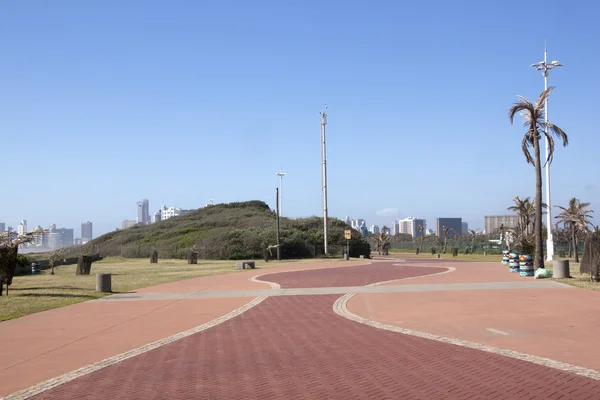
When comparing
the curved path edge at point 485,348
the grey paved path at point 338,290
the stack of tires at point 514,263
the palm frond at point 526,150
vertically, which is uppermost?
the palm frond at point 526,150

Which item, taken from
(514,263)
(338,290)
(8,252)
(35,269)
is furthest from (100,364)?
(35,269)

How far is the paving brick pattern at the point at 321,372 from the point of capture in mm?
7000

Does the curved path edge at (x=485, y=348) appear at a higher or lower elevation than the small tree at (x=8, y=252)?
lower

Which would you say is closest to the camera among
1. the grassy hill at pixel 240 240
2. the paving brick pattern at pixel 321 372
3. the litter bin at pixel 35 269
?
the paving brick pattern at pixel 321 372

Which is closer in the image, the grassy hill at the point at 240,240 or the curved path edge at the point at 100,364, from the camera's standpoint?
the curved path edge at the point at 100,364

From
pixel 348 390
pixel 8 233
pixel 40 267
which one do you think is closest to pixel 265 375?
pixel 348 390

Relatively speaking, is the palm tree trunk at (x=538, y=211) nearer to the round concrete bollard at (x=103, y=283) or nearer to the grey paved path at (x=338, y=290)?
the grey paved path at (x=338, y=290)

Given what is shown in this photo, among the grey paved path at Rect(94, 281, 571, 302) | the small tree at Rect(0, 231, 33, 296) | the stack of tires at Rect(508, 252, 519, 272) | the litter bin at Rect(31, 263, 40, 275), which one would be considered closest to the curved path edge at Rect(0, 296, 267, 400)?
the grey paved path at Rect(94, 281, 571, 302)

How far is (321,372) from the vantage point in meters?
8.06

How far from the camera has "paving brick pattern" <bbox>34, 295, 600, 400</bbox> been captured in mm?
7000

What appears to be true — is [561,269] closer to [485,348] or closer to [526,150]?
[526,150]

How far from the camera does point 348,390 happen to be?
7105mm

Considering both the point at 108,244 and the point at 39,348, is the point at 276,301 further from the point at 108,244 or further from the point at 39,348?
the point at 108,244

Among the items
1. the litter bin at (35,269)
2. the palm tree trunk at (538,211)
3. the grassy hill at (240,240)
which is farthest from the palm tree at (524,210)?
the litter bin at (35,269)
